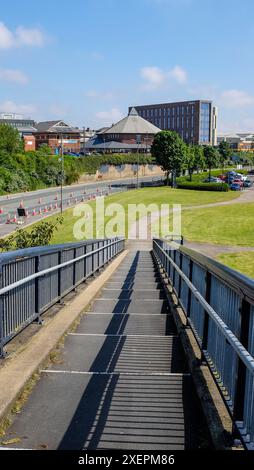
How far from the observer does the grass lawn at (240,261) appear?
26.7m

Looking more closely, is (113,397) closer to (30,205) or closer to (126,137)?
(30,205)

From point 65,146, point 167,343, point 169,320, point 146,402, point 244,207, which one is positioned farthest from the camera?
point 65,146

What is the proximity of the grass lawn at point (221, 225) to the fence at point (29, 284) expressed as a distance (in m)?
30.1

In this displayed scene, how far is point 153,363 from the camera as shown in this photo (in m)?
6.03

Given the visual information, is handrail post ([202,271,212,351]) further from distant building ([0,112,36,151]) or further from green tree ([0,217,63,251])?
distant building ([0,112,36,151])

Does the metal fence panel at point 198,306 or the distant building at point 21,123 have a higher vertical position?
the distant building at point 21,123

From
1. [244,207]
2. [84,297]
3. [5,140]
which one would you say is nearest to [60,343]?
[84,297]

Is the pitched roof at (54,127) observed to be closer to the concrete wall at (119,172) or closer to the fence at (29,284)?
the concrete wall at (119,172)

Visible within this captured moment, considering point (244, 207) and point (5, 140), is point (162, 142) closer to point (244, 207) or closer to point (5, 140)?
point (5, 140)

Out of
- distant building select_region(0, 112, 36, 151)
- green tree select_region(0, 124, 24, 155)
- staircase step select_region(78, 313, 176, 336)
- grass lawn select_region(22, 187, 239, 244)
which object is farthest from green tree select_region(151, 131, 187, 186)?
staircase step select_region(78, 313, 176, 336)

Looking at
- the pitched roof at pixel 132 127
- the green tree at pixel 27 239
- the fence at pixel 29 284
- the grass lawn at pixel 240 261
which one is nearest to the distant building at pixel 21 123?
the pitched roof at pixel 132 127

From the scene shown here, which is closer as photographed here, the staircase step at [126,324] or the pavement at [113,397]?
the pavement at [113,397]

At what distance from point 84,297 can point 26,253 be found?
353cm
